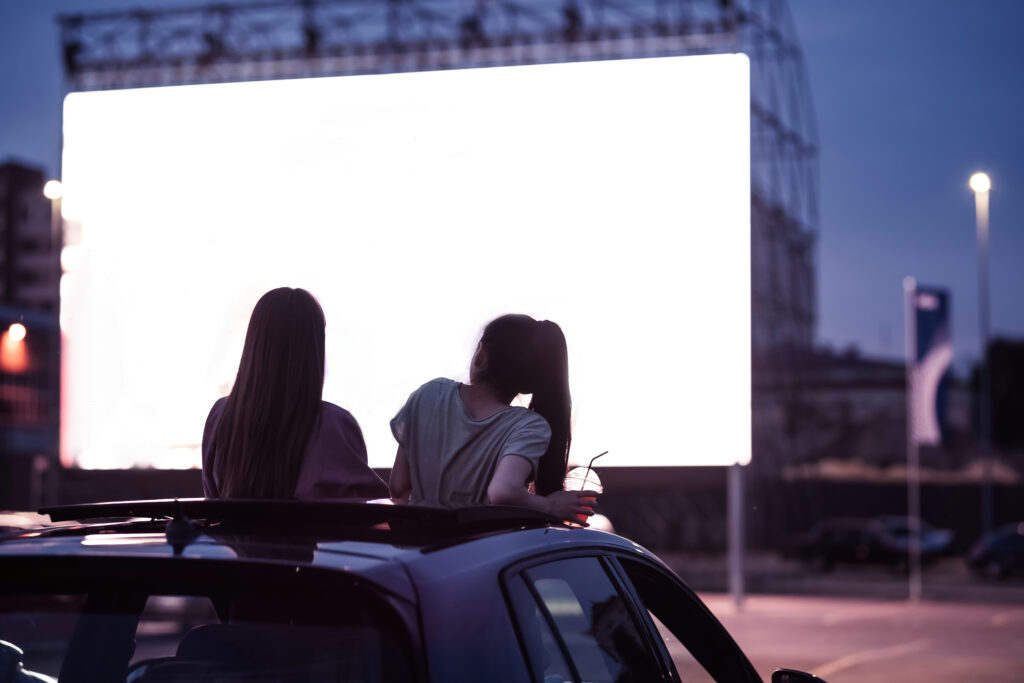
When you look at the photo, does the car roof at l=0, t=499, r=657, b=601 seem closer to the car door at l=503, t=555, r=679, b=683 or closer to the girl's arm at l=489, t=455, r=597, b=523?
the car door at l=503, t=555, r=679, b=683

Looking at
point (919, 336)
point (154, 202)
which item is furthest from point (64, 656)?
point (919, 336)

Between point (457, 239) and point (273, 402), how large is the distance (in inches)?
81.8

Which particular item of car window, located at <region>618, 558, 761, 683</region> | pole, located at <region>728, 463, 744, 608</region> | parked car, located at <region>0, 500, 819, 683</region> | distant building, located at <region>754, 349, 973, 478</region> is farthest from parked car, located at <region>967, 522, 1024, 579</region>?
parked car, located at <region>0, 500, 819, 683</region>

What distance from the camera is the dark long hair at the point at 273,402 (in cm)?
309

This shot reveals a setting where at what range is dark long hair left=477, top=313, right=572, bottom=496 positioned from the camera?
133 inches

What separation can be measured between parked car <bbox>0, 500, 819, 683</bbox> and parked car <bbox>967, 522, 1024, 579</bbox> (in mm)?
36226

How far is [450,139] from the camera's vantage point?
17.0 feet

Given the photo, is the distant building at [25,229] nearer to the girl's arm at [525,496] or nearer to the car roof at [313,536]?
the girl's arm at [525,496]

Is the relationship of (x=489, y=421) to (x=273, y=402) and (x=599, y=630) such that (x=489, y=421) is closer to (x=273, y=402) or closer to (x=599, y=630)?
(x=273, y=402)

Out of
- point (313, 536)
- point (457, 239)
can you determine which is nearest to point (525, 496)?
point (313, 536)

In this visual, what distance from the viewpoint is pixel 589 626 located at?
273 cm

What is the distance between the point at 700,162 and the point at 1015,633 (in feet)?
51.5

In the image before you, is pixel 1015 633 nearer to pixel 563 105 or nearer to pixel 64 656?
pixel 563 105

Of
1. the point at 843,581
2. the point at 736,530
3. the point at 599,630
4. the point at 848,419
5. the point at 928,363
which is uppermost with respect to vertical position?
the point at 928,363
